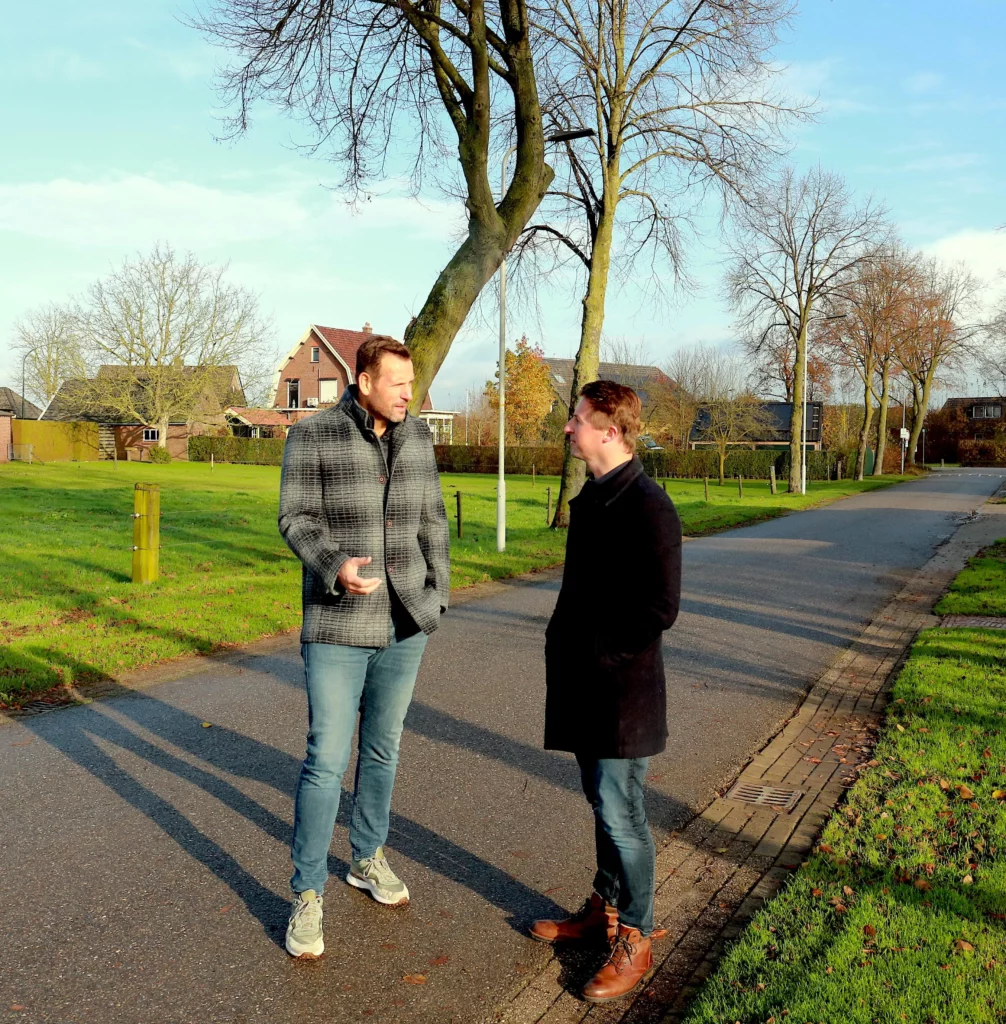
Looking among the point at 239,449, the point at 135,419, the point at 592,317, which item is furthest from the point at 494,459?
the point at 592,317

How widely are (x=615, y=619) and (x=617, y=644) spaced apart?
0.27 ft

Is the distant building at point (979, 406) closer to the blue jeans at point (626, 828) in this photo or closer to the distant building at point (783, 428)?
Answer: the distant building at point (783, 428)

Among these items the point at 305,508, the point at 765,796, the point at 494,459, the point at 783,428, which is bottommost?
the point at 765,796

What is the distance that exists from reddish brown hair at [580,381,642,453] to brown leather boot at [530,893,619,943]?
162 centimetres

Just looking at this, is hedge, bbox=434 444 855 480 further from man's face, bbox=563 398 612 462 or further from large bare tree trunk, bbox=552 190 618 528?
man's face, bbox=563 398 612 462

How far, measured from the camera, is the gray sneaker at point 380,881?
Answer: 12.1 ft

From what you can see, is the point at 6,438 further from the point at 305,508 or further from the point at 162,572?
the point at 305,508

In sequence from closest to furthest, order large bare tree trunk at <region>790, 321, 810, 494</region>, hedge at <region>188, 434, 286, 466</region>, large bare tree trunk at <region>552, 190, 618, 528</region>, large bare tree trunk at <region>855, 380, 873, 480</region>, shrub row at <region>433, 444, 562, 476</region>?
large bare tree trunk at <region>552, 190, 618, 528</region> → large bare tree trunk at <region>790, 321, 810, 494</region> → large bare tree trunk at <region>855, 380, 873, 480</region> → shrub row at <region>433, 444, 562, 476</region> → hedge at <region>188, 434, 286, 466</region>

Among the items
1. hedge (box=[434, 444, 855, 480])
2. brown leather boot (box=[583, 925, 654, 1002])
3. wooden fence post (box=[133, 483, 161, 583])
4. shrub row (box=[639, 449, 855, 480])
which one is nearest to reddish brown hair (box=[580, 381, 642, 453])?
brown leather boot (box=[583, 925, 654, 1002])

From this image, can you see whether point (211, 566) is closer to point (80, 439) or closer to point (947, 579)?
point (947, 579)

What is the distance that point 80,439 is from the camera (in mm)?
55719

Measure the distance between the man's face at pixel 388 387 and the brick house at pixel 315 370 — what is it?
2513 inches

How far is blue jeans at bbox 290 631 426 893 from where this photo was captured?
339cm

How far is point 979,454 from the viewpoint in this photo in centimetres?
8625
